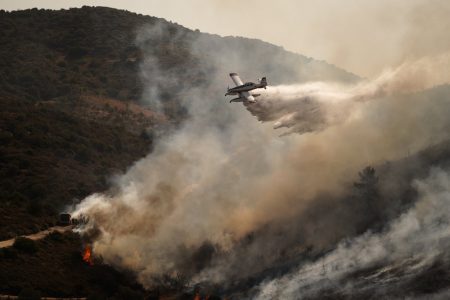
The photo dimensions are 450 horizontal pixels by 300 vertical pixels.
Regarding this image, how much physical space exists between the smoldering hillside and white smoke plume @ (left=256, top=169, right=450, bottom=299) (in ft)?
0.52

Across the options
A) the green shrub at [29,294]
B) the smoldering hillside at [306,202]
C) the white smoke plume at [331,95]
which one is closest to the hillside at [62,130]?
the smoldering hillside at [306,202]

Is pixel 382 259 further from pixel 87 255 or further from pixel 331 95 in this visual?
pixel 87 255

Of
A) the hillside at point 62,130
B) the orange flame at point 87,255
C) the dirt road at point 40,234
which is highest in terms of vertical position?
the hillside at point 62,130

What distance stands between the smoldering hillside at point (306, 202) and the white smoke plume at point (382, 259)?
0.16 metres

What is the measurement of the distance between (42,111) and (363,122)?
3313 inches

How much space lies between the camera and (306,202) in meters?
81.6

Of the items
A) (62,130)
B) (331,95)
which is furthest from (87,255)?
(62,130)

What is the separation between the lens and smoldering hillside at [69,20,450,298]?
72062 mm

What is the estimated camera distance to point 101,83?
194750 mm

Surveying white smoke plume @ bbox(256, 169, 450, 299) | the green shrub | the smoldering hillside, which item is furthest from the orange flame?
white smoke plume @ bbox(256, 169, 450, 299)

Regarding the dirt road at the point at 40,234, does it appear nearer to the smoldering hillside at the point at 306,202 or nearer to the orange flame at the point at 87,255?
the smoldering hillside at the point at 306,202

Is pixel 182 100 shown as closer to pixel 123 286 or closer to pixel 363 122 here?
pixel 363 122

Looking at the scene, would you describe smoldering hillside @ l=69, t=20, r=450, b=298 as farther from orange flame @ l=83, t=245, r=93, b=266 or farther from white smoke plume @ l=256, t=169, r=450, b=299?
orange flame @ l=83, t=245, r=93, b=266

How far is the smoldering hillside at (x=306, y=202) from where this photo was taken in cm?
7206
